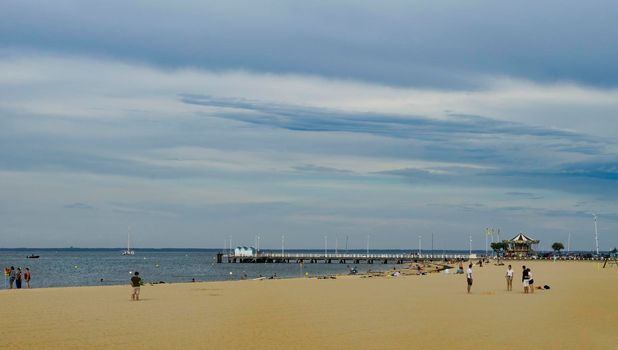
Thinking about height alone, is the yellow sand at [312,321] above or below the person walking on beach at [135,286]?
below

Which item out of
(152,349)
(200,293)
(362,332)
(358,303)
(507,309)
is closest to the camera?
(152,349)

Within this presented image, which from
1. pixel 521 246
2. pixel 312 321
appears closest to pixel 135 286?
pixel 312 321

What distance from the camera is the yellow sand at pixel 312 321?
20141mm

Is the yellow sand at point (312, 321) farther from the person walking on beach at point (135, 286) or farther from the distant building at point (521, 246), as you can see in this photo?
the distant building at point (521, 246)

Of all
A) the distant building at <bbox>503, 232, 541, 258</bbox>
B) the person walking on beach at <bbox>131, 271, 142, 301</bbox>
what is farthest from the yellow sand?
the distant building at <bbox>503, 232, 541, 258</bbox>

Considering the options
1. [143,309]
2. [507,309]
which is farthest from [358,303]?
[143,309]

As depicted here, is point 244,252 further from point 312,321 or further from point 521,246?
point 312,321

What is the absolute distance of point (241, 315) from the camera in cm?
2758

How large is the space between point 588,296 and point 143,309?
2227 centimetres

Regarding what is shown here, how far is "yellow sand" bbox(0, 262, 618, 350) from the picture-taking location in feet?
66.1

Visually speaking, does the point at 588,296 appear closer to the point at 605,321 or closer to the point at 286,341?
the point at 605,321

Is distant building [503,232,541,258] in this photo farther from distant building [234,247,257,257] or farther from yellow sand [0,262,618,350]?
yellow sand [0,262,618,350]

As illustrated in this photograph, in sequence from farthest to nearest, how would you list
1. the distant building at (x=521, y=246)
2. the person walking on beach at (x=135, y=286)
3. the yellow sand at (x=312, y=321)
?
1. the distant building at (x=521, y=246)
2. the person walking on beach at (x=135, y=286)
3. the yellow sand at (x=312, y=321)

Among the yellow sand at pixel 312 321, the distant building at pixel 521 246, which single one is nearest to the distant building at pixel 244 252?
the distant building at pixel 521 246
